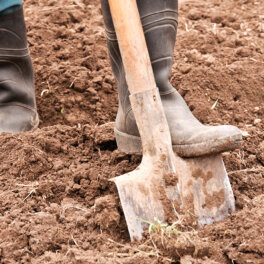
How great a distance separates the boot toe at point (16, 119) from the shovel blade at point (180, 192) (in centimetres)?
90

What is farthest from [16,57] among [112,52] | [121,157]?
[121,157]

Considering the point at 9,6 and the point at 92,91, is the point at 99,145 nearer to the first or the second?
the point at 92,91

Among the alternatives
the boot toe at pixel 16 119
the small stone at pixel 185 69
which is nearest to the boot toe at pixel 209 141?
the boot toe at pixel 16 119

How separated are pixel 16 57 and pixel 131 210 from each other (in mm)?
1195

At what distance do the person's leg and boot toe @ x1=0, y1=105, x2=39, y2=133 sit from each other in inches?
19.8

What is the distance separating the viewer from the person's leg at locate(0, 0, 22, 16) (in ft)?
6.98

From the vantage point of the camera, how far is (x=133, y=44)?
163cm

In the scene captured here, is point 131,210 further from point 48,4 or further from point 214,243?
point 48,4

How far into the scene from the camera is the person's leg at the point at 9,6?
2.13 meters

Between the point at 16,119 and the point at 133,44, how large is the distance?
0.95 m

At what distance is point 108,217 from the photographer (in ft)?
5.16

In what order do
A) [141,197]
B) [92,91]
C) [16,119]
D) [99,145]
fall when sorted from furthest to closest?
[92,91] → [16,119] → [99,145] → [141,197]

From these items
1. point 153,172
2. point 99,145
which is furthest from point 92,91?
point 153,172

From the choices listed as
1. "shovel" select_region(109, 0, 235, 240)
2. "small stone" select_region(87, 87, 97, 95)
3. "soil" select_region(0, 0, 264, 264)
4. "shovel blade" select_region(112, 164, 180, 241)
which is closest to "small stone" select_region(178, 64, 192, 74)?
"soil" select_region(0, 0, 264, 264)
